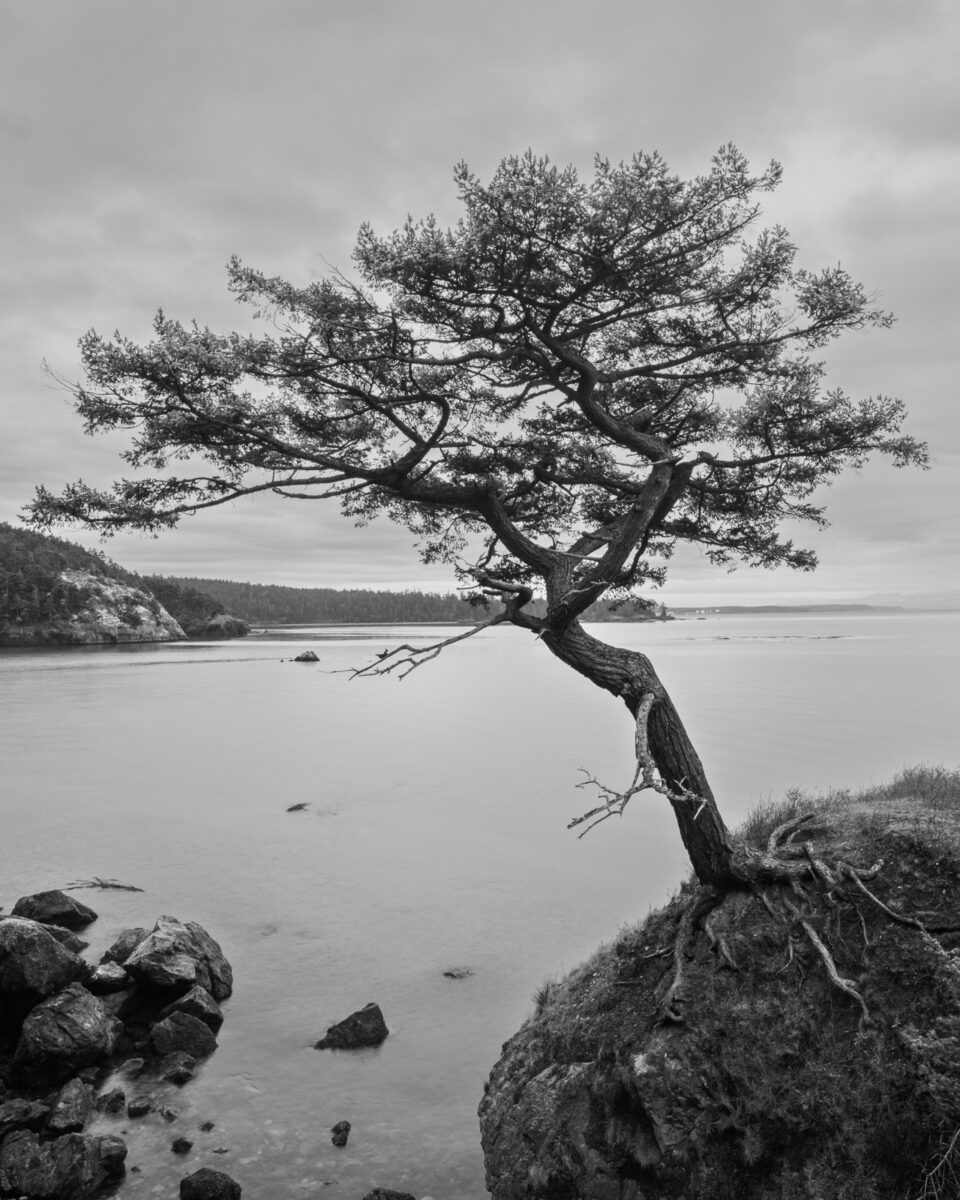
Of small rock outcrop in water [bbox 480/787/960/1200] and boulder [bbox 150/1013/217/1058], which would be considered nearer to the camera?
small rock outcrop in water [bbox 480/787/960/1200]

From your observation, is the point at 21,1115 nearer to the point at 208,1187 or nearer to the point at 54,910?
the point at 208,1187

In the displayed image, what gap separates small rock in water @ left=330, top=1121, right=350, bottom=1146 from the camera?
7332 millimetres

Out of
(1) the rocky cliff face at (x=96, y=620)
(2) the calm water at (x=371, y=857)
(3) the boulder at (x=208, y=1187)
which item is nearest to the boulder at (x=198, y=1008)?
(2) the calm water at (x=371, y=857)

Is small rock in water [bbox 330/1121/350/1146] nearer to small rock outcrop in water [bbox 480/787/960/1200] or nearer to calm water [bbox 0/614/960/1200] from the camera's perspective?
Result: calm water [bbox 0/614/960/1200]

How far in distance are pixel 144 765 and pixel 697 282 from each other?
25.5 metres

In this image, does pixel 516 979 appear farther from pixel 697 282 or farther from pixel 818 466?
pixel 697 282

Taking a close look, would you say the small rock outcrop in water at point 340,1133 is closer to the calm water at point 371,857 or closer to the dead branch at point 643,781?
the calm water at point 371,857

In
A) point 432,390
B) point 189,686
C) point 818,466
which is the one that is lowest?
point 189,686

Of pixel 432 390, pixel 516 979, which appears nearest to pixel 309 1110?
pixel 516 979

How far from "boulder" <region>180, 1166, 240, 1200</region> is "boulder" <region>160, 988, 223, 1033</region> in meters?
3.16

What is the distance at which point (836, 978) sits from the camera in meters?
5.69

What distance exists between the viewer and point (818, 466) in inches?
364

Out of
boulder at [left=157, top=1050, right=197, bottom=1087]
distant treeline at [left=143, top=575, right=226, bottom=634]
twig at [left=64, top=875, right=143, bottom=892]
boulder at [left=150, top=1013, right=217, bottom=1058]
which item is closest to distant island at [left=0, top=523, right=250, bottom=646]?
distant treeline at [left=143, top=575, right=226, bottom=634]

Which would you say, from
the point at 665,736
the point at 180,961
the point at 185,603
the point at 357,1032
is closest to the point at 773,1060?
the point at 665,736
